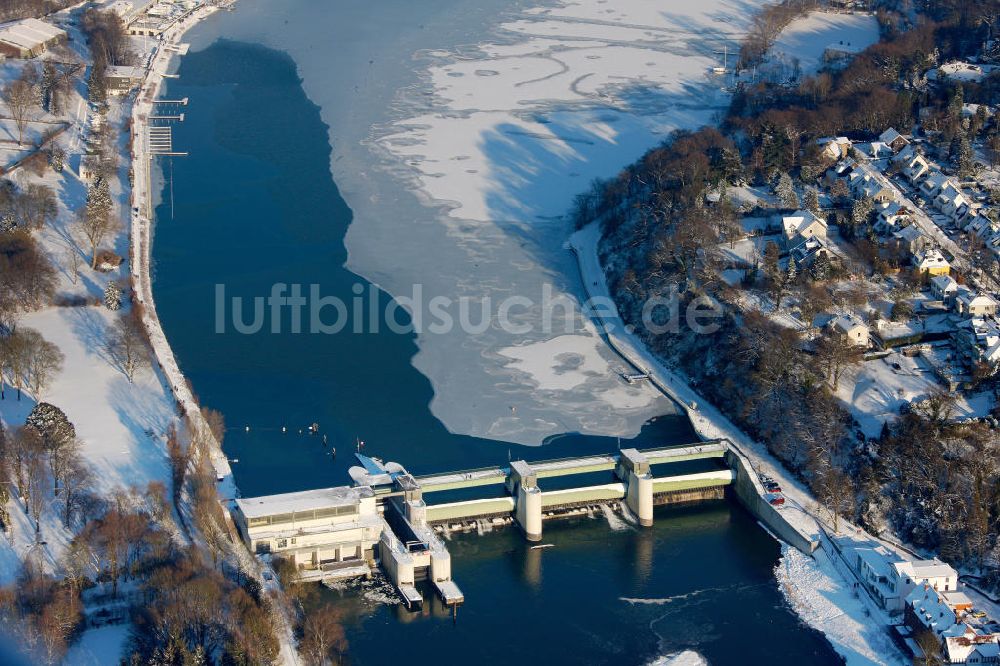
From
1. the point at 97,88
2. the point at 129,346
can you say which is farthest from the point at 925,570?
the point at 97,88

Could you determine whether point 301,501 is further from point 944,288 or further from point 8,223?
point 8,223

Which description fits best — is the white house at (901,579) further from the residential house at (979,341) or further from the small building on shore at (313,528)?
the small building on shore at (313,528)

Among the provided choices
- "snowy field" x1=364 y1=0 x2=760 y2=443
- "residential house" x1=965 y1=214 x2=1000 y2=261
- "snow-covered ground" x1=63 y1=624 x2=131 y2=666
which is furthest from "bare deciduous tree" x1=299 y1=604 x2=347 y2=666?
"residential house" x1=965 y1=214 x2=1000 y2=261

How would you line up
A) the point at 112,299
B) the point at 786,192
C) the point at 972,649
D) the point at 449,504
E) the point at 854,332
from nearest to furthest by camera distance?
the point at 972,649 → the point at 449,504 → the point at 854,332 → the point at 112,299 → the point at 786,192

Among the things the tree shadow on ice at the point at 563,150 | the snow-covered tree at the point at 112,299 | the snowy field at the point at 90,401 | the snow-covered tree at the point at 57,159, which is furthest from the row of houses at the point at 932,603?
the snow-covered tree at the point at 57,159

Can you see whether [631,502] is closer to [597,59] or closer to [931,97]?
[931,97]

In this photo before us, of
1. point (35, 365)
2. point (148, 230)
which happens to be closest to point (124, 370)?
point (35, 365)
